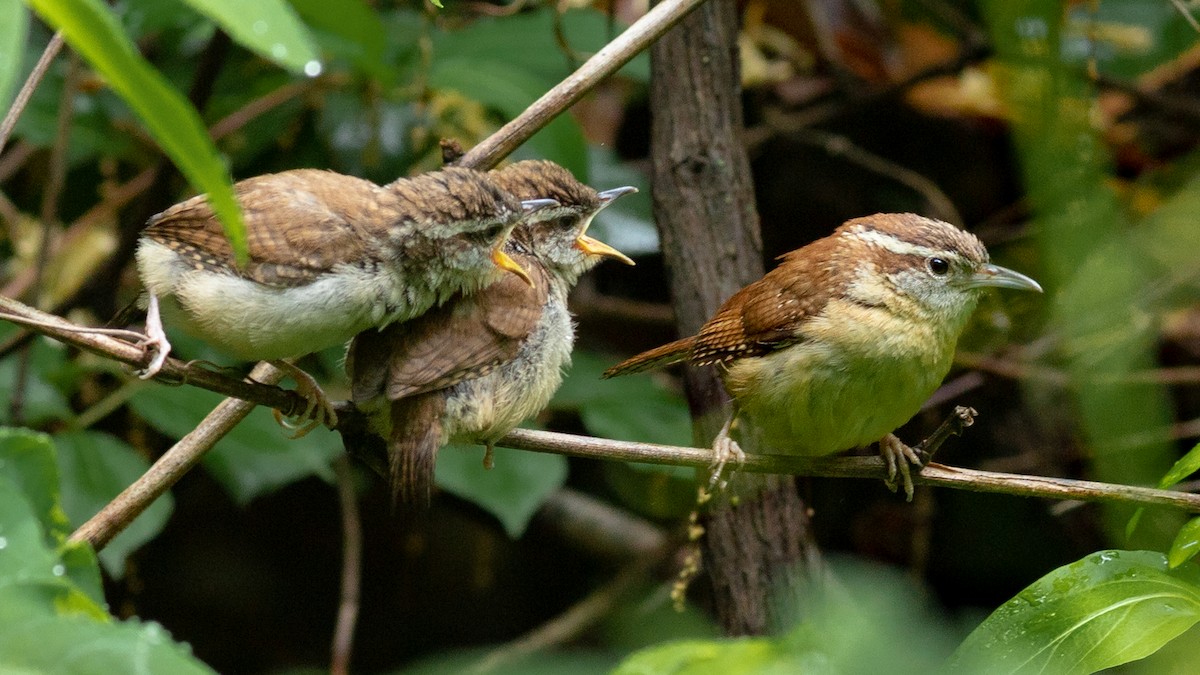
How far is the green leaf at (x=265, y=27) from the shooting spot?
3.41ft

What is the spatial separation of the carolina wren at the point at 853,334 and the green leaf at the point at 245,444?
1395mm

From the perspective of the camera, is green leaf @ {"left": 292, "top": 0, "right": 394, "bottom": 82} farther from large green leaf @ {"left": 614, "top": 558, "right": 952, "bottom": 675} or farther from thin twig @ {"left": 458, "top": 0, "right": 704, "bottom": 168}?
large green leaf @ {"left": 614, "top": 558, "right": 952, "bottom": 675}

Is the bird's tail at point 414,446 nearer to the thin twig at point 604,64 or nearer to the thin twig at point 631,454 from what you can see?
the thin twig at point 631,454

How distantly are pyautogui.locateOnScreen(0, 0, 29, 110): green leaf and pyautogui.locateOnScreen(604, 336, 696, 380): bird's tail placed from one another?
2.29 meters

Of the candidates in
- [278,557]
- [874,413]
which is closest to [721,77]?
[874,413]

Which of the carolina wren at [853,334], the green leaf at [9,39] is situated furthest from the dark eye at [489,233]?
the green leaf at [9,39]

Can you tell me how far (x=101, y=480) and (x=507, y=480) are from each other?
1266 mm

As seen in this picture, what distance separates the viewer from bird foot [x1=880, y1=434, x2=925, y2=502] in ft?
9.35

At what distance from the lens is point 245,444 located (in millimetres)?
3672

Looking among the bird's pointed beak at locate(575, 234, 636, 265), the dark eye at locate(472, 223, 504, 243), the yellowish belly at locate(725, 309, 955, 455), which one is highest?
the bird's pointed beak at locate(575, 234, 636, 265)

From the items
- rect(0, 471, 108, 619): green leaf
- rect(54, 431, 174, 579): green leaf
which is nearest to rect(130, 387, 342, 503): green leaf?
rect(54, 431, 174, 579): green leaf

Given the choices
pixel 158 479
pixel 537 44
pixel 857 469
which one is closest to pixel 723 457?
pixel 857 469

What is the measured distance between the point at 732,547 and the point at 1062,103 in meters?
1.82

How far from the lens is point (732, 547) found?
3.61m
